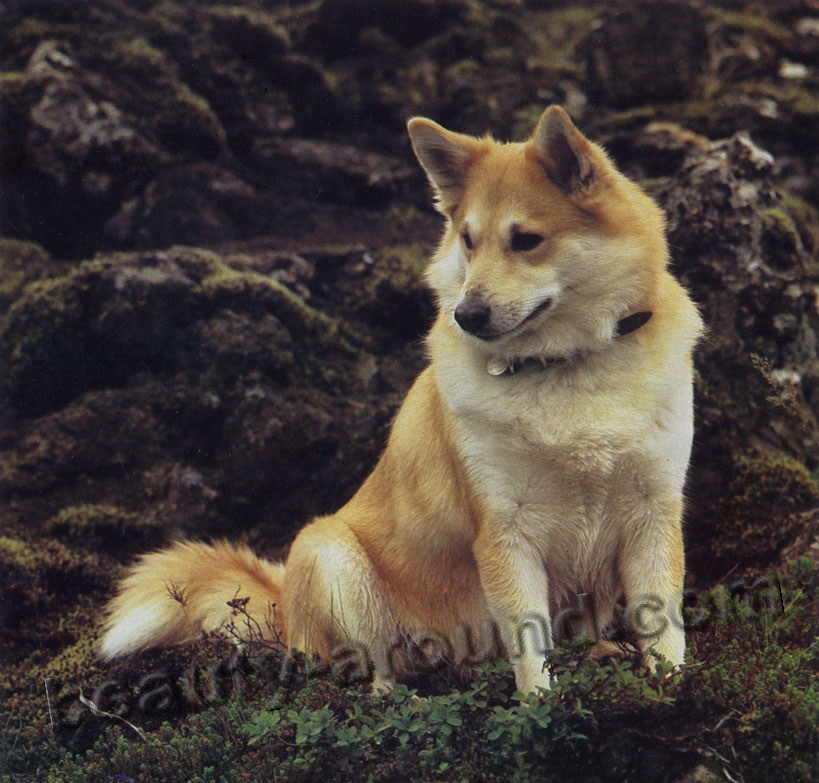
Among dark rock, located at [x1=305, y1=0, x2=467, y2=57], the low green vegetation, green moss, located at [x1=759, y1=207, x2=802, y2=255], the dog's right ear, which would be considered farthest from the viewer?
dark rock, located at [x1=305, y1=0, x2=467, y2=57]

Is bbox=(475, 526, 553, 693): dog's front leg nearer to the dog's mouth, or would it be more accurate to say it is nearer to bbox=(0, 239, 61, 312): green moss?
the dog's mouth

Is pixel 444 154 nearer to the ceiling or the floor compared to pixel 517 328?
nearer to the ceiling

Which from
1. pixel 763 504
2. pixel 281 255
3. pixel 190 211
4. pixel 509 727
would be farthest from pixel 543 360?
pixel 190 211

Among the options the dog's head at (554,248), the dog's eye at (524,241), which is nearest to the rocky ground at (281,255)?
the dog's head at (554,248)

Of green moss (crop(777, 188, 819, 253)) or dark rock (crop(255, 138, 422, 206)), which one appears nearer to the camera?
green moss (crop(777, 188, 819, 253))

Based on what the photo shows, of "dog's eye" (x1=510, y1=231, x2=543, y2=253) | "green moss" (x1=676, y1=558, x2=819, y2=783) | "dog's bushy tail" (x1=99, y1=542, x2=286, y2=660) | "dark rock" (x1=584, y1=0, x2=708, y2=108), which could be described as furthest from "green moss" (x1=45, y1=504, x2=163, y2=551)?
"dark rock" (x1=584, y1=0, x2=708, y2=108)

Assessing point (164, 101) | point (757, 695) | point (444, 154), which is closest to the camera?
point (757, 695)

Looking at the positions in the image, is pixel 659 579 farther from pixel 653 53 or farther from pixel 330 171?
pixel 653 53

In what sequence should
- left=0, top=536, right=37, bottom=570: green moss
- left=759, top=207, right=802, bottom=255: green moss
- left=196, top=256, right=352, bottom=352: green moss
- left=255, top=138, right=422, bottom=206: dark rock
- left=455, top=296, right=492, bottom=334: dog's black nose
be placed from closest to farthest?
left=455, top=296, right=492, bottom=334: dog's black nose → left=0, top=536, right=37, bottom=570: green moss → left=759, top=207, right=802, bottom=255: green moss → left=196, top=256, right=352, bottom=352: green moss → left=255, top=138, right=422, bottom=206: dark rock
